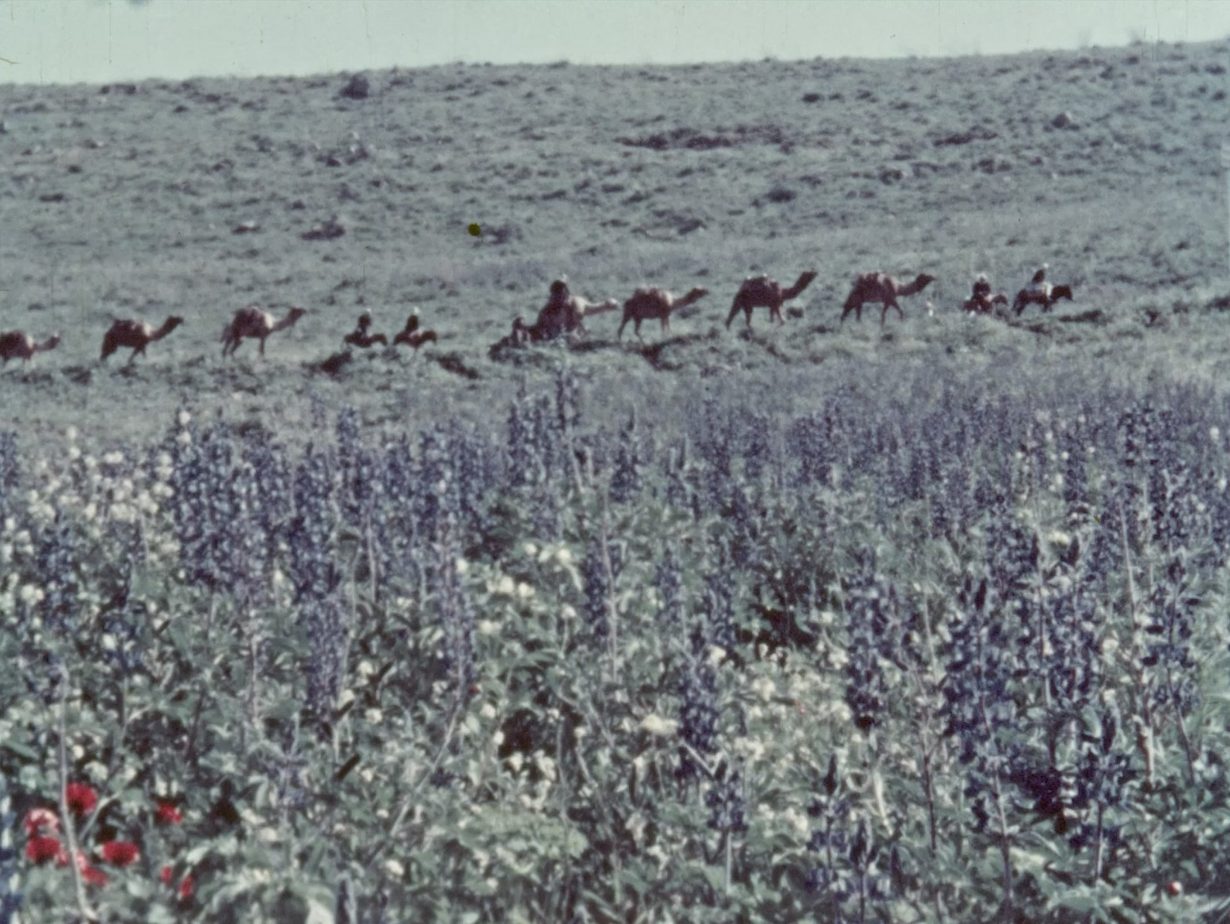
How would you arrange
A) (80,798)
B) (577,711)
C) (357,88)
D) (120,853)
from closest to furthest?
(120,853), (80,798), (577,711), (357,88)

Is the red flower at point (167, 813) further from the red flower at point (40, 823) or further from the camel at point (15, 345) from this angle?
the camel at point (15, 345)

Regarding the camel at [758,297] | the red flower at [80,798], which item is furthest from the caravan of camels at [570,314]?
the red flower at [80,798]

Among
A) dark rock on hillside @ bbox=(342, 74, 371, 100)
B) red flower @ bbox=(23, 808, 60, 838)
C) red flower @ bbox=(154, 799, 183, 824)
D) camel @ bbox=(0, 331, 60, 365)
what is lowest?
camel @ bbox=(0, 331, 60, 365)

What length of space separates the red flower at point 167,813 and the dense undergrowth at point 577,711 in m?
0.02

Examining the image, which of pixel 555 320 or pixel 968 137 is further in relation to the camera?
pixel 968 137

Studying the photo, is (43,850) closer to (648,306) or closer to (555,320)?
(555,320)

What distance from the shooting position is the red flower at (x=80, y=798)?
378 centimetres

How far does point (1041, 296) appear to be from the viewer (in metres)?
22.0

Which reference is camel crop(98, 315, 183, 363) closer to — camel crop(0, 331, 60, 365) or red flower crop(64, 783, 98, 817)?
camel crop(0, 331, 60, 365)

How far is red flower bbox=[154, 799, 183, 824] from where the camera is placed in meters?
3.69

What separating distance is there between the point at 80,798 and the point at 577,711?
164 centimetres

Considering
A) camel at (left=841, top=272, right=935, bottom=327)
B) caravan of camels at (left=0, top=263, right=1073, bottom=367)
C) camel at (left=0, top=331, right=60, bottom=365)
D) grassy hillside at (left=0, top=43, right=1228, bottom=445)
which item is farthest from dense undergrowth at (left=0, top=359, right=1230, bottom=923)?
camel at (left=841, top=272, right=935, bottom=327)

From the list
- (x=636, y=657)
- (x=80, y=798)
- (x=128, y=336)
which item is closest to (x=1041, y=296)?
(x=128, y=336)

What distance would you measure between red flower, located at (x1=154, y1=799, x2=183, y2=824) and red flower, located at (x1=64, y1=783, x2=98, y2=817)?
18cm
